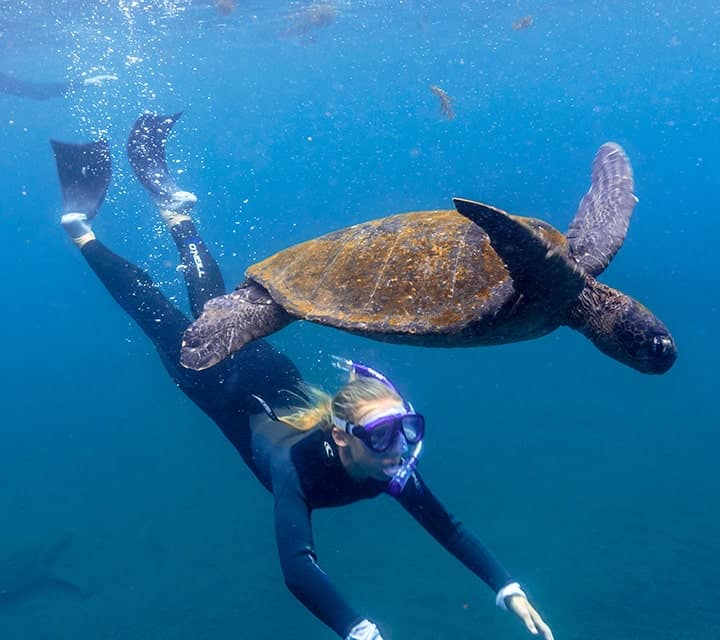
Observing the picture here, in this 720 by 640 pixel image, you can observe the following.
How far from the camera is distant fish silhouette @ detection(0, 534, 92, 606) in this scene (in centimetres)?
1012

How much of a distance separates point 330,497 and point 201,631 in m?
6.12

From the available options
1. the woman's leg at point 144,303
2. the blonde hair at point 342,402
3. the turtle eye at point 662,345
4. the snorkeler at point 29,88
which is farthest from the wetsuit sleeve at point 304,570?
the snorkeler at point 29,88

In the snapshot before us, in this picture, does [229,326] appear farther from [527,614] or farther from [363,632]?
[527,614]

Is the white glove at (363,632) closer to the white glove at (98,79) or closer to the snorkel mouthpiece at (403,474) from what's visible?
the snorkel mouthpiece at (403,474)

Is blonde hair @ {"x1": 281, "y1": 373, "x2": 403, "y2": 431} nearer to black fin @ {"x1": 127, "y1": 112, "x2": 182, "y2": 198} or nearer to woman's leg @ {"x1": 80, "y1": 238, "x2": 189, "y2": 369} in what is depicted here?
woman's leg @ {"x1": 80, "y1": 238, "x2": 189, "y2": 369}

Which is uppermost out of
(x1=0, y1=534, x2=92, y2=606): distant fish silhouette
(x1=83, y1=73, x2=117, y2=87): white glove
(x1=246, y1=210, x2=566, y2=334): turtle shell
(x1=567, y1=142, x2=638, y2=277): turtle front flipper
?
(x1=567, y1=142, x2=638, y2=277): turtle front flipper

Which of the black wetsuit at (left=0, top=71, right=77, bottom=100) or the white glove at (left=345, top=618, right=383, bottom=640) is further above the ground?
the white glove at (left=345, top=618, right=383, bottom=640)

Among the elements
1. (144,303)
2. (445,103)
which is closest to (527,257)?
(144,303)

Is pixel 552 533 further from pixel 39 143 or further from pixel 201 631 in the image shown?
pixel 39 143

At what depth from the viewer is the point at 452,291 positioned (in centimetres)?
364

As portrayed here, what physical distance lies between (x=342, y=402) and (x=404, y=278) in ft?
3.20

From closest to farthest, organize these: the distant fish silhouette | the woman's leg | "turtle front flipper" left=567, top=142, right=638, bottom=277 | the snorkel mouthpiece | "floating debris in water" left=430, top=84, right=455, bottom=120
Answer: the snorkel mouthpiece < "turtle front flipper" left=567, top=142, right=638, bottom=277 < the woman's leg < the distant fish silhouette < "floating debris in water" left=430, top=84, right=455, bottom=120

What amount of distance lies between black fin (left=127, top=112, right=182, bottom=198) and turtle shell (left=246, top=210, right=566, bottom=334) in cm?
508

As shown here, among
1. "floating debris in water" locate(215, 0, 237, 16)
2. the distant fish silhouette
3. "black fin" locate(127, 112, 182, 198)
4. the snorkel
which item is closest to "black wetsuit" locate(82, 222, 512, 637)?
the snorkel
